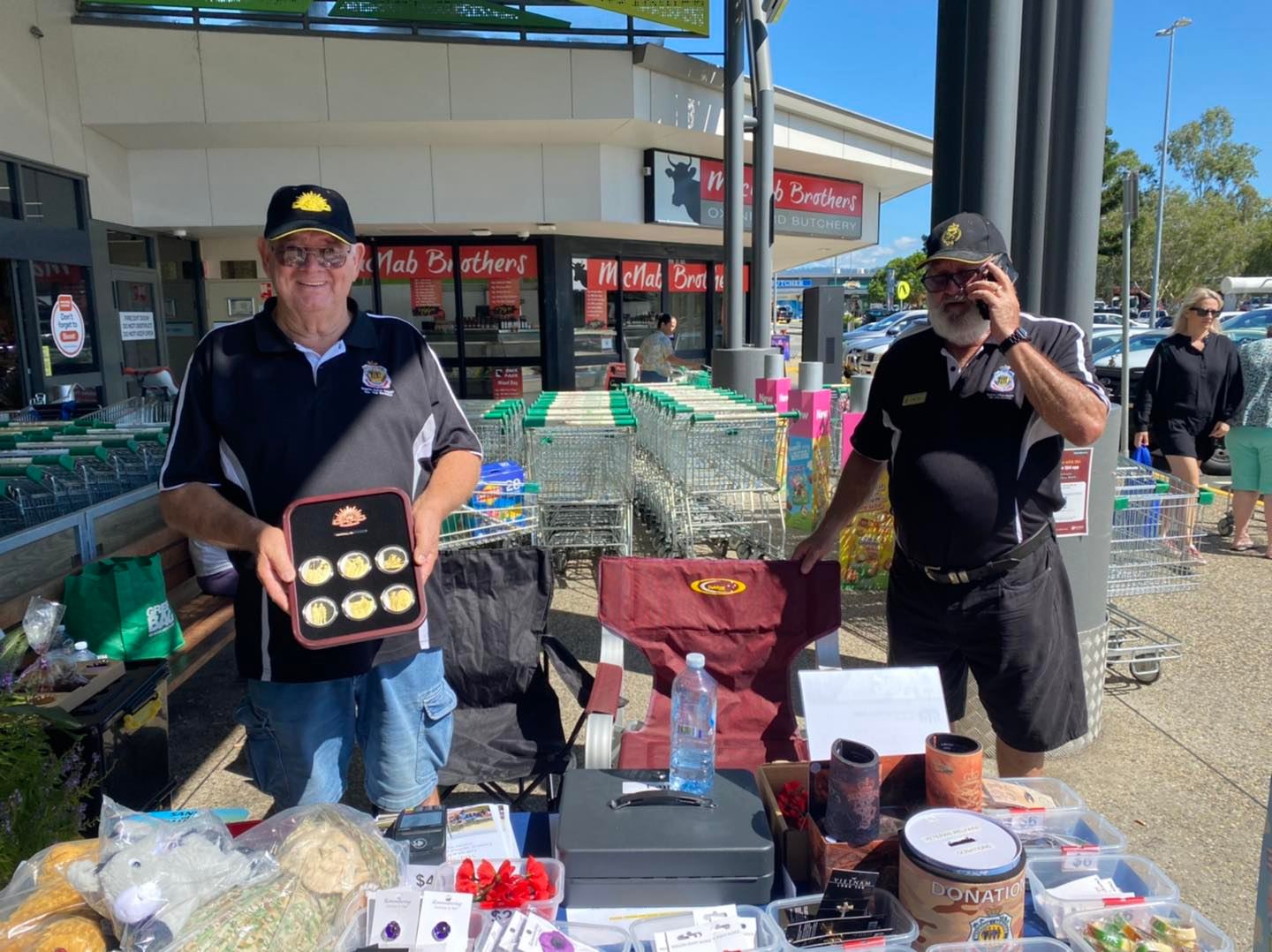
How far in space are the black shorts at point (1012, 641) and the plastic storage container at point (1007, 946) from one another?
1121 mm

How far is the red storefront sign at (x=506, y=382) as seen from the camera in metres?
13.9

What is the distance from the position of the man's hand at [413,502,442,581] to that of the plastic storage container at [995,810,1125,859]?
1.45 m

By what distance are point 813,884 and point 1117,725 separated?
3.15 metres

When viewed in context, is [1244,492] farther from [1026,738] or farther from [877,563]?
[1026,738]

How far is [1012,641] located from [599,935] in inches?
66.7

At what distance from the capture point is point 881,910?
5.50 feet

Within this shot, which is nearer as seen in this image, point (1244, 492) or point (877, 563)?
point (877, 563)

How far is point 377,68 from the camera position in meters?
10.5

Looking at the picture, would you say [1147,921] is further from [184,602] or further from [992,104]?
[184,602]

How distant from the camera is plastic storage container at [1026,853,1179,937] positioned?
1765 millimetres

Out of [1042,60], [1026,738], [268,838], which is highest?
[1042,60]

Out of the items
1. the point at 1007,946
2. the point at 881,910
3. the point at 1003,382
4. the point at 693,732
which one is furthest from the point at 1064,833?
the point at 1003,382

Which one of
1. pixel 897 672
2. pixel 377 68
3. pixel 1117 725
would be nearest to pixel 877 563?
pixel 1117 725

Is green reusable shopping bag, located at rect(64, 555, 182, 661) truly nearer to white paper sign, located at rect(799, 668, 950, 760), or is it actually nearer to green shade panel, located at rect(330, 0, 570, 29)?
white paper sign, located at rect(799, 668, 950, 760)
